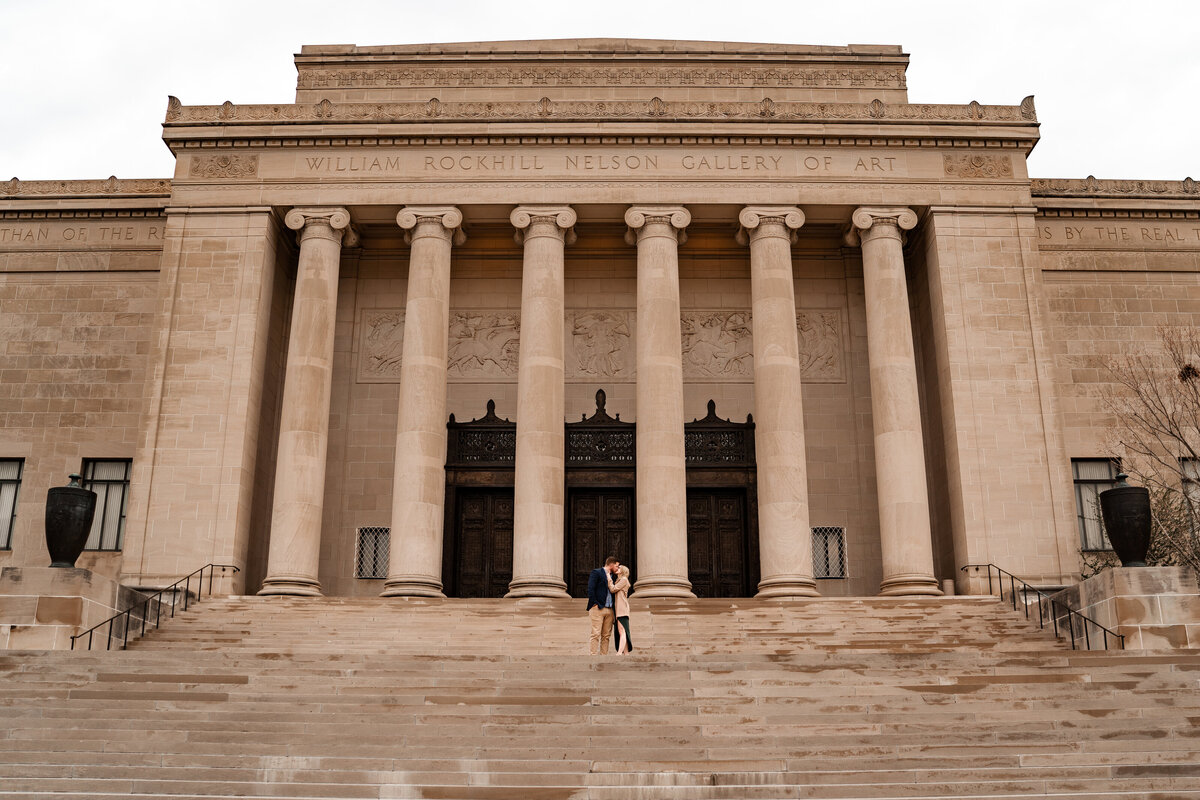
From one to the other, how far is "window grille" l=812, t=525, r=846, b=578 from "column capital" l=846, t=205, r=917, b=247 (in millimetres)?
7739

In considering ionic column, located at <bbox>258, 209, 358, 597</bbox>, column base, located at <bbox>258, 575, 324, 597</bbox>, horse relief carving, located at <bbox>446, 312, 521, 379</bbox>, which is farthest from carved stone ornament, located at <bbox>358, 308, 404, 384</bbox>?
column base, located at <bbox>258, 575, 324, 597</bbox>

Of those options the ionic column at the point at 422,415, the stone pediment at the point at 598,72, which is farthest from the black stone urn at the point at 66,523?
the stone pediment at the point at 598,72

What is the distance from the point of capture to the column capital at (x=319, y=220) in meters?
29.1

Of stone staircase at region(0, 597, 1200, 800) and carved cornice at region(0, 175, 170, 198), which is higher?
carved cornice at region(0, 175, 170, 198)

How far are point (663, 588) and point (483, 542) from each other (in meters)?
6.33

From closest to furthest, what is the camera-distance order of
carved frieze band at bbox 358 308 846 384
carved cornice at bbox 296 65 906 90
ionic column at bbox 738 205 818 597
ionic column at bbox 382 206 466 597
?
ionic column at bbox 738 205 818 597, ionic column at bbox 382 206 466 597, carved frieze band at bbox 358 308 846 384, carved cornice at bbox 296 65 906 90

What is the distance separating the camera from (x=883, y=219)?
29.0 m

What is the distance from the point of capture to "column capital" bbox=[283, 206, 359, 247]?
29109mm

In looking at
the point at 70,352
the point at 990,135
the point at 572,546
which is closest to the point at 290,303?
the point at 70,352

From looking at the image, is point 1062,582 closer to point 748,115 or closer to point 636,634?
point 636,634

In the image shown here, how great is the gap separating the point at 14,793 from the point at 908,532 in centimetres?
1941

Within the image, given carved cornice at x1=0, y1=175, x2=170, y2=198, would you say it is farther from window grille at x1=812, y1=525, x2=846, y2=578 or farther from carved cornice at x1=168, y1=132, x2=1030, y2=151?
window grille at x1=812, y1=525, x2=846, y2=578

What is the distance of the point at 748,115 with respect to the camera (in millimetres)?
29266

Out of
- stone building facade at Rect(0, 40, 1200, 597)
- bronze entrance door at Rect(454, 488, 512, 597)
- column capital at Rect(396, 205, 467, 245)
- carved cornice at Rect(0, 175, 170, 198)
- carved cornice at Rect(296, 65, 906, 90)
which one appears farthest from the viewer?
carved cornice at Rect(296, 65, 906, 90)
